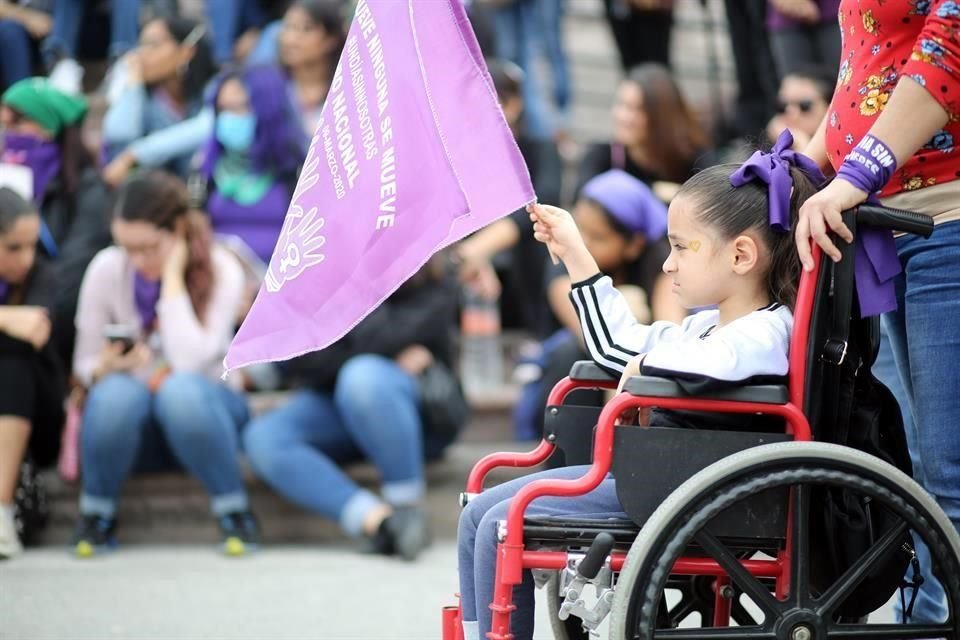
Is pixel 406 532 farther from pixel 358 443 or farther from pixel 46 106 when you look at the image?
pixel 46 106

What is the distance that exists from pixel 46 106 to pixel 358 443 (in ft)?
6.93

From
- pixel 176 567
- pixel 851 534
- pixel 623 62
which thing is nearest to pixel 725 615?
pixel 851 534

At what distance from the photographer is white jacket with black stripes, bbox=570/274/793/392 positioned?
2680 millimetres

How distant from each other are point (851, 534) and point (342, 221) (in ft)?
3.96

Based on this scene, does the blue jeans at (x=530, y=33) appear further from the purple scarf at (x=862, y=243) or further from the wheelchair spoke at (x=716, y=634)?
the wheelchair spoke at (x=716, y=634)

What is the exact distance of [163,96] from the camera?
283 inches

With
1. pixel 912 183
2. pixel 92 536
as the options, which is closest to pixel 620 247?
pixel 92 536

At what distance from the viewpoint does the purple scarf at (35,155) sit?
6.16 metres

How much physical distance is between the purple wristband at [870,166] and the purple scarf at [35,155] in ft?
13.9

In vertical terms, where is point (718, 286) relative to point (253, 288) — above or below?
above

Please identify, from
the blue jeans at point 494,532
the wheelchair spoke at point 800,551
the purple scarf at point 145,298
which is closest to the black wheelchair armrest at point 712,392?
the wheelchair spoke at point 800,551

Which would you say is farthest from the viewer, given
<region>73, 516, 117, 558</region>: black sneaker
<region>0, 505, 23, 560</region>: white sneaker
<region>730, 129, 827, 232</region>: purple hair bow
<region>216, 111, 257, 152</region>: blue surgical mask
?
<region>216, 111, 257, 152</region>: blue surgical mask

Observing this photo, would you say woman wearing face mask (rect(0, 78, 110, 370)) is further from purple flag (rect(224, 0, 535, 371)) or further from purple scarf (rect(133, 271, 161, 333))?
purple flag (rect(224, 0, 535, 371))

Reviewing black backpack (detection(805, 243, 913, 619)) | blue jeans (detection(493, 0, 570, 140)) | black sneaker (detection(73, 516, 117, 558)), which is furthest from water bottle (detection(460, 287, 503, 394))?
black backpack (detection(805, 243, 913, 619))
